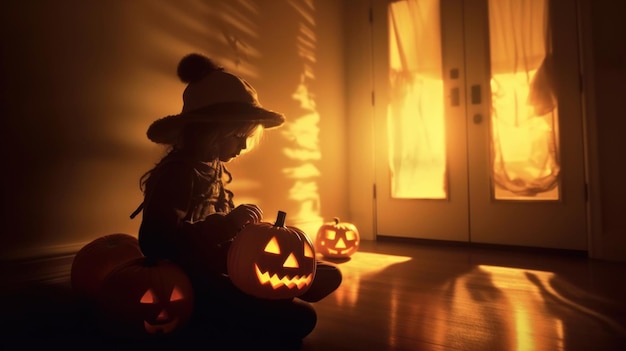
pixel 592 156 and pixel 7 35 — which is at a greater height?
pixel 7 35

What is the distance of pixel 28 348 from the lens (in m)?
0.86

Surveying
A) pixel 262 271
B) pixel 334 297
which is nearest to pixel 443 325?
pixel 334 297

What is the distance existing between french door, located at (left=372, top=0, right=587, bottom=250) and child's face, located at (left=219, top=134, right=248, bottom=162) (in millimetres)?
1680

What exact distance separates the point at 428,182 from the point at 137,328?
207 centimetres

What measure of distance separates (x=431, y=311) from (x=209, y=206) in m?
0.76

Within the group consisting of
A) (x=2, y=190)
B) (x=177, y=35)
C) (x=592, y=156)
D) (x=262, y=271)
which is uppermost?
(x=177, y=35)

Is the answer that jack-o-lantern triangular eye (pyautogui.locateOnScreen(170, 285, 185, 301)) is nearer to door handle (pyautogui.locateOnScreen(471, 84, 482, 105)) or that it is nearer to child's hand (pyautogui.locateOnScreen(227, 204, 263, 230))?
child's hand (pyautogui.locateOnScreen(227, 204, 263, 230))

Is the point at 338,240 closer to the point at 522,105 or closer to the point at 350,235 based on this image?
the point at 350,235

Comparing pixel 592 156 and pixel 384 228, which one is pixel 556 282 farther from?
pixel 384 228

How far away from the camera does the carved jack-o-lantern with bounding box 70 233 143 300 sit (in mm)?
1082

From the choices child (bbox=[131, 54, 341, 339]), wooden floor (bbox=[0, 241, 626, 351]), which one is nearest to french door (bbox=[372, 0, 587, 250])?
wooden floor (bbox=[0, 241, 626, 351])

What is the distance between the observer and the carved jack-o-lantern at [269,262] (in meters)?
0.92

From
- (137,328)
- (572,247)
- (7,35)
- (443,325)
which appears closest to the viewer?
(137,328)

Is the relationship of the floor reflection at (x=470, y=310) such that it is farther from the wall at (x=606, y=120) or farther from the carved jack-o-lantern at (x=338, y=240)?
the wall at (x=606, y=120)
